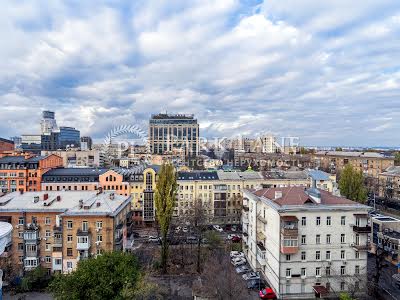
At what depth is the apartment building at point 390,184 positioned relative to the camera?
2882 inches

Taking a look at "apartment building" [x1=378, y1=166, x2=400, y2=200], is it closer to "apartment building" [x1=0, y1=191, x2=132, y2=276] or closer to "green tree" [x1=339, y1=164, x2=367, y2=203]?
"green tree" [x1=339, y1=164, x2=367, y2=203]

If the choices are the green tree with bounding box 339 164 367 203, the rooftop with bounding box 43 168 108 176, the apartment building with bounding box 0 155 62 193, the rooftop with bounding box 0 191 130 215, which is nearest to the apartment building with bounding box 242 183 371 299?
the rooftop with bounding box 0 191 130 215

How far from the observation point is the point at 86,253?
108 feet

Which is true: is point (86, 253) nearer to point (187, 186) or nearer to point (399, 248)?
point (187, 186)

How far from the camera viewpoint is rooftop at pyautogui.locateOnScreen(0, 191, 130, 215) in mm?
33906

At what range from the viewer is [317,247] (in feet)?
98.8

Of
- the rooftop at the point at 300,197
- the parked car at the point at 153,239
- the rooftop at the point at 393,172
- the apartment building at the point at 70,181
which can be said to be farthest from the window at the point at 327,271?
the rooftop at the point at 393,172

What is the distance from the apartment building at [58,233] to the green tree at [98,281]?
33.5 ft

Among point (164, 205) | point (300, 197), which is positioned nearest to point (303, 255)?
point (300, 197)

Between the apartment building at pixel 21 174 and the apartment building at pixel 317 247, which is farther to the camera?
the apartment building at pixel 21 174

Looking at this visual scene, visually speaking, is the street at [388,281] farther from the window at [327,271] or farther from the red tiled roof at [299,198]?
the red tiled roof at [299,198]

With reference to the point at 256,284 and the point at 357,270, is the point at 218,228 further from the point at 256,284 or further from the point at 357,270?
the point at 357,270

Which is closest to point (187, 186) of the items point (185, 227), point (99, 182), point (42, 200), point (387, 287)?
point (185, 227)

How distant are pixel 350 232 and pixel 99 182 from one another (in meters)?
45.1
